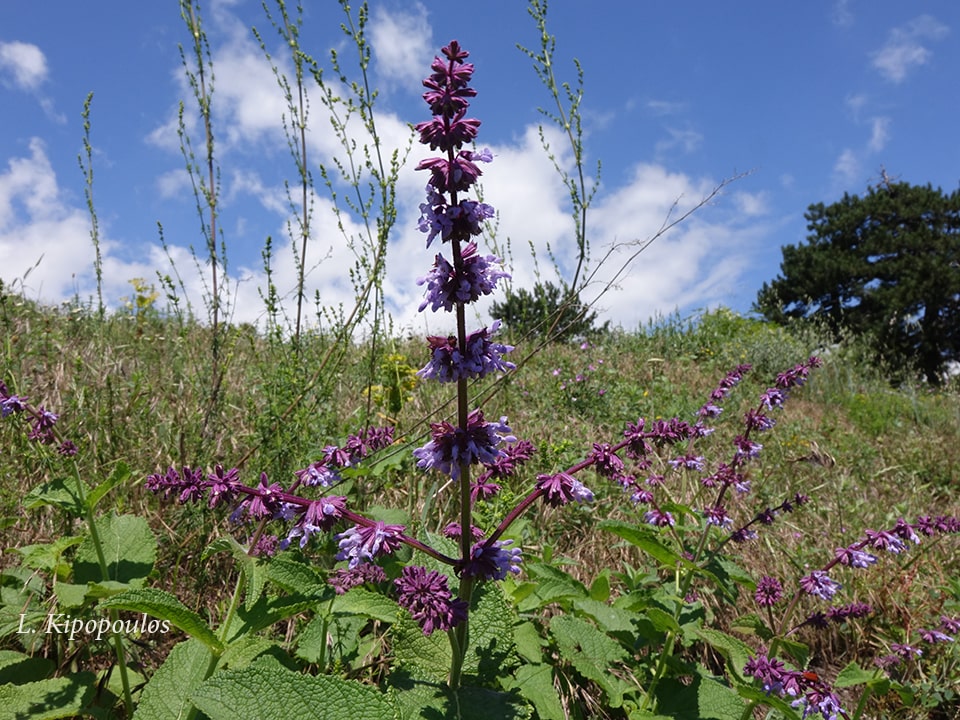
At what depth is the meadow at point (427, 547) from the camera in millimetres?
1410

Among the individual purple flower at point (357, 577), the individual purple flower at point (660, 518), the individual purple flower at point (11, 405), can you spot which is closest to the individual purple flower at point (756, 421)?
the individual purple flower at point (660, 518)

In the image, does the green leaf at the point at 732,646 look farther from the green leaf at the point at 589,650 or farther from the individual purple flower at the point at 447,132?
the individual purple flower at the point at 447,132

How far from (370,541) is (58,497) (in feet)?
4.85

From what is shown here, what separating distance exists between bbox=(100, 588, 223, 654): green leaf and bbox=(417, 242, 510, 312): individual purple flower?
38.0 inches

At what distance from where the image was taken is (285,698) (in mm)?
1334

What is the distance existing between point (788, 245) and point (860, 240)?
4.32 metres

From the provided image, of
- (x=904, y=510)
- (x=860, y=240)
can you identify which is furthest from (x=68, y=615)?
(x=860, y=240)

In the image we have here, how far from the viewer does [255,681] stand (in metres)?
1.34

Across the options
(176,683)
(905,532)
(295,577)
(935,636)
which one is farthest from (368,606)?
(935,636)

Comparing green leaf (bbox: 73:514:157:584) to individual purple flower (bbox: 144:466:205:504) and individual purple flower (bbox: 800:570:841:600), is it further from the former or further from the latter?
individual purple flower (bbox: 800:570:841:600)

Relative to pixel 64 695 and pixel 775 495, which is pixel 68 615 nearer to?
pixel 64 695

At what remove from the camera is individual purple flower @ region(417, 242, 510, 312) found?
1.33 m

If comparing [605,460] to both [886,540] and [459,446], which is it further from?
[886,540]

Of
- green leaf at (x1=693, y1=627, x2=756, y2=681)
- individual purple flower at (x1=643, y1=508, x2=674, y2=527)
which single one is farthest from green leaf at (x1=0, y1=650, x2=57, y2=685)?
individual purple flower at (x1=643, y1=508, x2=674, y2=527)
